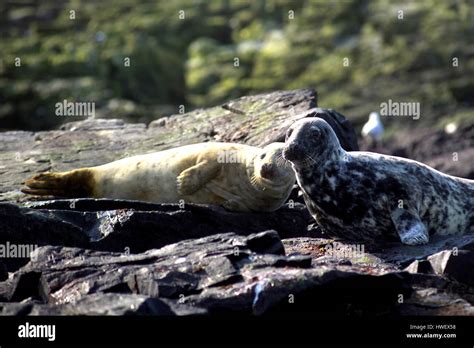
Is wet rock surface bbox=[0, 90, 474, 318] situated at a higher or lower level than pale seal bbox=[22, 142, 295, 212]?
lower

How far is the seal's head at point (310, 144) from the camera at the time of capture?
13.0 m

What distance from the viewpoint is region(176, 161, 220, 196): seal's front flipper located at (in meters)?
14.3

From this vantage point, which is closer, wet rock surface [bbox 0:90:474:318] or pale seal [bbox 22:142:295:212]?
wet rock surface [bbox 0:90:474:318]

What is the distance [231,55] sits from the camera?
134 ft

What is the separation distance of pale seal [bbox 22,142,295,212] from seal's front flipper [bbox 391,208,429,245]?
51.6 inches

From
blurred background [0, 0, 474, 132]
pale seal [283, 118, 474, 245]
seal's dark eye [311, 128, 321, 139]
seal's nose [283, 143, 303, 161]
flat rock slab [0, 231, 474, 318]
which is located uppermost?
blurred background [0, 0, 474, 132]

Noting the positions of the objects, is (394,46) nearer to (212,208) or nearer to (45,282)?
(212,208)

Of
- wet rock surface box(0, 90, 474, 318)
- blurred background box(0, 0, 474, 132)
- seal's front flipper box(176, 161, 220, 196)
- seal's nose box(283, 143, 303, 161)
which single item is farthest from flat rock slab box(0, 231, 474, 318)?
blurred background box(0, 0, 474, 132)

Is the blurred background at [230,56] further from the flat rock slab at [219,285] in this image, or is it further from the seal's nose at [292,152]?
the flat rock slab at [219,285]

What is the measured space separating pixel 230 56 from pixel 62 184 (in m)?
26.6

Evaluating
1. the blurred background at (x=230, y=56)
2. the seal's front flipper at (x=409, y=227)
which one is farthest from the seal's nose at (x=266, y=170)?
the blurred background at (x=230, y=56)

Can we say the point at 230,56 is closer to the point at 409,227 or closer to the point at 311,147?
the point at 311,147

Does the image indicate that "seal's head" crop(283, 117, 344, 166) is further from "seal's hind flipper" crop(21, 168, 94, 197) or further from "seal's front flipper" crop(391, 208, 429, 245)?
"seal's hind flipper" crop(21, 168, 94, 197)

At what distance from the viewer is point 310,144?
43.2ft
